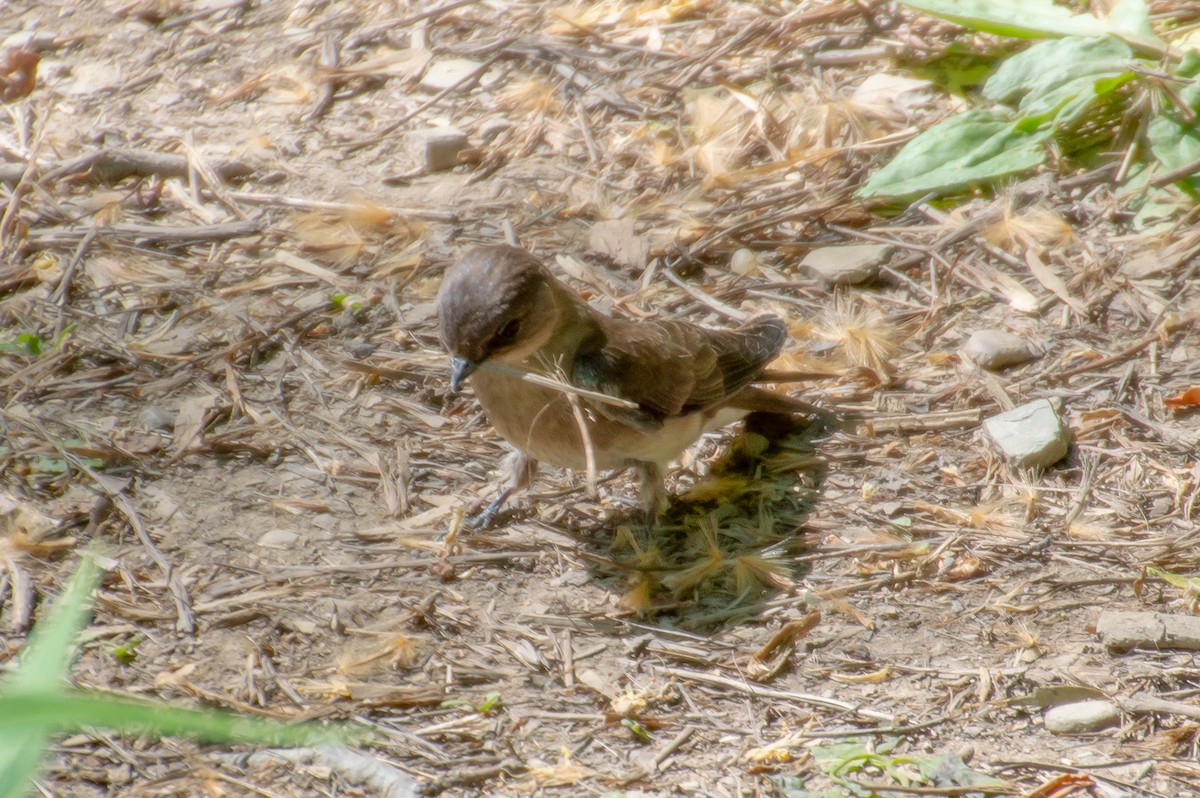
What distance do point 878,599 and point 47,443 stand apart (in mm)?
3315

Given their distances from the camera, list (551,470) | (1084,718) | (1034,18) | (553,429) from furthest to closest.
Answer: (1034,18) → (551,470) → (553,429) → (1084,718)

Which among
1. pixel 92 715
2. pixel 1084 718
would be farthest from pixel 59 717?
pixel 1084 718

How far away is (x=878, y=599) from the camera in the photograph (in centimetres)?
437

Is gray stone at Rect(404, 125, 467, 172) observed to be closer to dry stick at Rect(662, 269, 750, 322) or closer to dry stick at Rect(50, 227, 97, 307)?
dry stick at Rect(662, 269, 750, 322)

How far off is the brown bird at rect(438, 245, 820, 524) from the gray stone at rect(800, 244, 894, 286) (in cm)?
66

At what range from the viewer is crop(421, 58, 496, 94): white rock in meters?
7.15

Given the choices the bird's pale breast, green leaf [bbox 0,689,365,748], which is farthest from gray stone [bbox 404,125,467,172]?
green leaf [bbox 0,689,365,748]

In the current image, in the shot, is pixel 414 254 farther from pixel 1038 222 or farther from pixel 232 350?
pixel 1038 222

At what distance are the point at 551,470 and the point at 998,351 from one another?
6.90 feet

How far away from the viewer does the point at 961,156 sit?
20.0 feet

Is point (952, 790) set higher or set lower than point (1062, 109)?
lower

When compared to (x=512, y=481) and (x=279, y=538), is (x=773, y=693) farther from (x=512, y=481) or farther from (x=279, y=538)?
(x=279, y=538)

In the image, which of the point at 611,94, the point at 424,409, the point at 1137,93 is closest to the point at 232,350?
the point at 424,409

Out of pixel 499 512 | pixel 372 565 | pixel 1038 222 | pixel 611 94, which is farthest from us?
pixel 611 94
